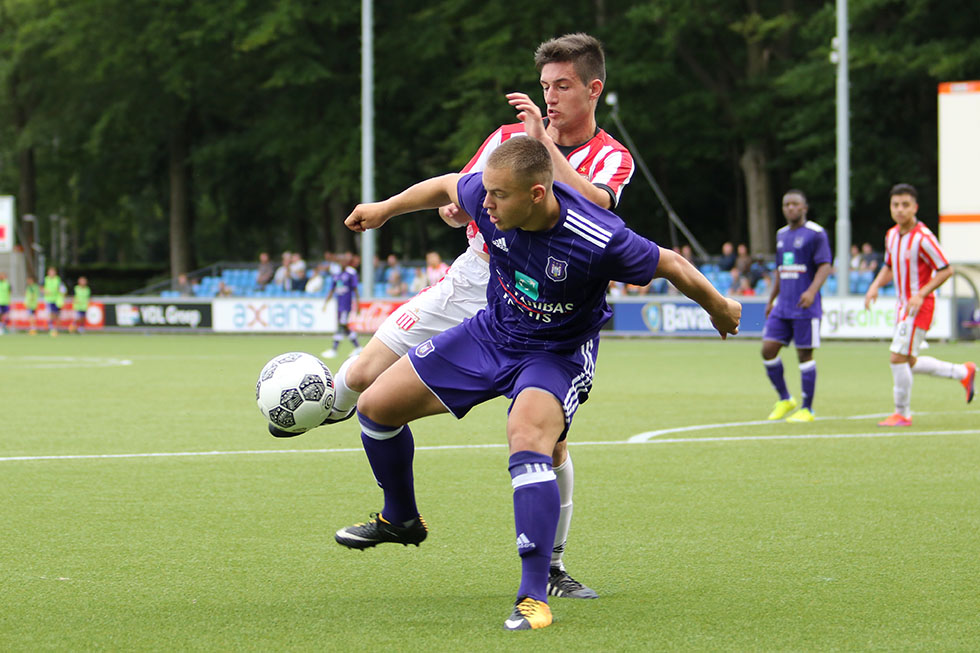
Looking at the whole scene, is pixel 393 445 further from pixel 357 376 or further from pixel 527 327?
pixel 527 327

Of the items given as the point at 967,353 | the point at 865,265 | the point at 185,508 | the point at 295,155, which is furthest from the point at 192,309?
the point at 185,508

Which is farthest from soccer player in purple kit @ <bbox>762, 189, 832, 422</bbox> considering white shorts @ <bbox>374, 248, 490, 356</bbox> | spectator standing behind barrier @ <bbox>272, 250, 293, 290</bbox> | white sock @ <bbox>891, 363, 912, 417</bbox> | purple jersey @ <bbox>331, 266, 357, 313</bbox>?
spectator standing behind barrier @ <bbox>272, 250, 293, 290</bbox>

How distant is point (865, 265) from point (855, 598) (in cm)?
2778

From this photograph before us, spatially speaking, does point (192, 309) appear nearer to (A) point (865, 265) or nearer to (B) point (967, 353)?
(A) point (865, 265)

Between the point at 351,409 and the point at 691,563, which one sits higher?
the point at 351,409

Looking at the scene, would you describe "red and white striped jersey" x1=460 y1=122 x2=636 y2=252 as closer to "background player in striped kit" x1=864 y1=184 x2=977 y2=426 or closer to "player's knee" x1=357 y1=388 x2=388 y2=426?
"player's knee" x1=357 y1=388 x2=388 y2=426

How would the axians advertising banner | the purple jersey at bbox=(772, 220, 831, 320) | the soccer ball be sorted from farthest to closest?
the axians advertising banner < the purple jersey at bbox=(772, 220, 831, 320) < the soccer ball

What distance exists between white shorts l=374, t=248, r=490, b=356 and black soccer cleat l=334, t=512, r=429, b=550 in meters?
0.79

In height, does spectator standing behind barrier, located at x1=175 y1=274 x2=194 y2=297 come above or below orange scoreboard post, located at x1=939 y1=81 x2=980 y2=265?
below

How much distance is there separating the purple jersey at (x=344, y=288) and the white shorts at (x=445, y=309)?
760 inches

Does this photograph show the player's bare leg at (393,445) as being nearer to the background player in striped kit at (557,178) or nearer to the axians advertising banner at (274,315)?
the background player in striped kit at (557,178)

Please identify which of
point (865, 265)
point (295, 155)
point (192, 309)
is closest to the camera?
point (865, 265)

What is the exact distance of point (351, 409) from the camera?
6281 mm

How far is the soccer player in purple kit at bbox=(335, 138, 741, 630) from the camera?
4.94m
